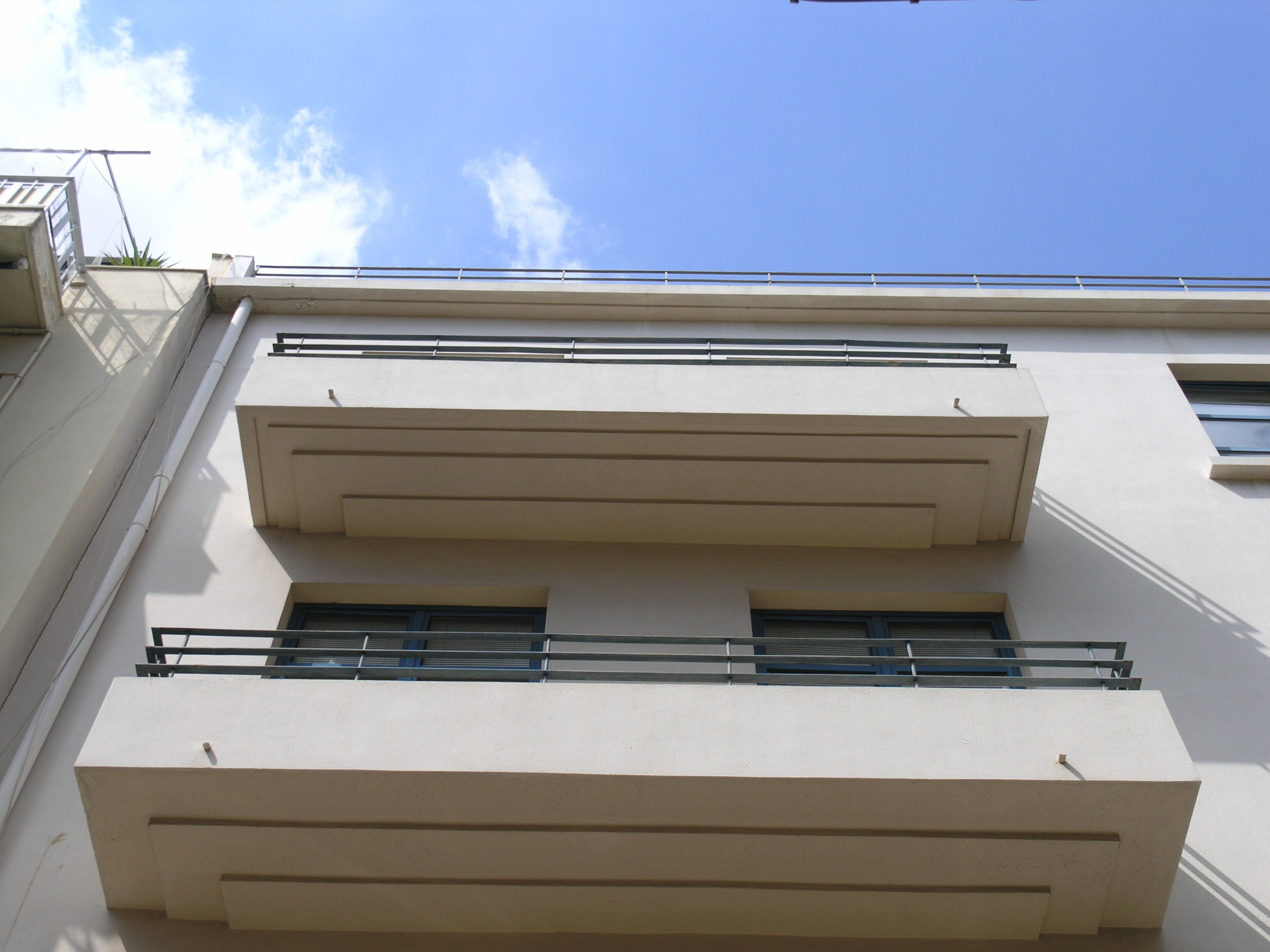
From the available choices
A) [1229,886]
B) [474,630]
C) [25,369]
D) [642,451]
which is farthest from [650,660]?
[25,369]

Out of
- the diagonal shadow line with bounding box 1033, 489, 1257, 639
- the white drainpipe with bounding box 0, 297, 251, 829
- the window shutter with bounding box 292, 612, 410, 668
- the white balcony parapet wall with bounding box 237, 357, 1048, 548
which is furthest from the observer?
the white balcony parapet wall with bounding box 237, 357, 1048, 548

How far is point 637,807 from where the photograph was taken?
21.4 ft

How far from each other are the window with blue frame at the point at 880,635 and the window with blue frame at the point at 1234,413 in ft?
13.4

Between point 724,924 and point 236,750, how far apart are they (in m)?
3.58

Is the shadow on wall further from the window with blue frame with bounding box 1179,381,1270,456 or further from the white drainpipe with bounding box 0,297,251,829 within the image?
the white drainpipe with bounding box 0,297,251,829

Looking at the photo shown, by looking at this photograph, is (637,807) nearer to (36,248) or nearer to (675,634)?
(675,634)

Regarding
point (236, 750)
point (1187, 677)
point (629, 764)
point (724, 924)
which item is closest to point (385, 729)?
point (236, 750)

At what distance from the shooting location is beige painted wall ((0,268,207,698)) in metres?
8.83

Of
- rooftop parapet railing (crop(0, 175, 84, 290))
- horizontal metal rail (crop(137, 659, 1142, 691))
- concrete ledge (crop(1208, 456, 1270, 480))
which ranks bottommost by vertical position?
horizontal metal rail (crop(137, 659, 1142, 691))

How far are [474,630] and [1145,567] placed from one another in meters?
6.61

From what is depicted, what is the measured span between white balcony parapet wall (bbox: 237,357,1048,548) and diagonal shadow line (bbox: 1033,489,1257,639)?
0.66 meters

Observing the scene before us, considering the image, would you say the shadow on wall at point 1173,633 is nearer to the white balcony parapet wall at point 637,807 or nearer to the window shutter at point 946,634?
A: the window shutter at point 946,634

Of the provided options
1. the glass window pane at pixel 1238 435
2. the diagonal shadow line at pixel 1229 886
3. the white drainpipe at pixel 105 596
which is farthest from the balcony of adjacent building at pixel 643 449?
the diagonal shadow line at pixel 1229 886

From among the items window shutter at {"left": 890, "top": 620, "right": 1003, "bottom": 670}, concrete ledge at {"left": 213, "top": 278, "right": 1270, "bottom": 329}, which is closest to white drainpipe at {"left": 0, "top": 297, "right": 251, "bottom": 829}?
concrete ledge at {"left": 213, "top": 278, "right": 1270, "bottom": 329}
